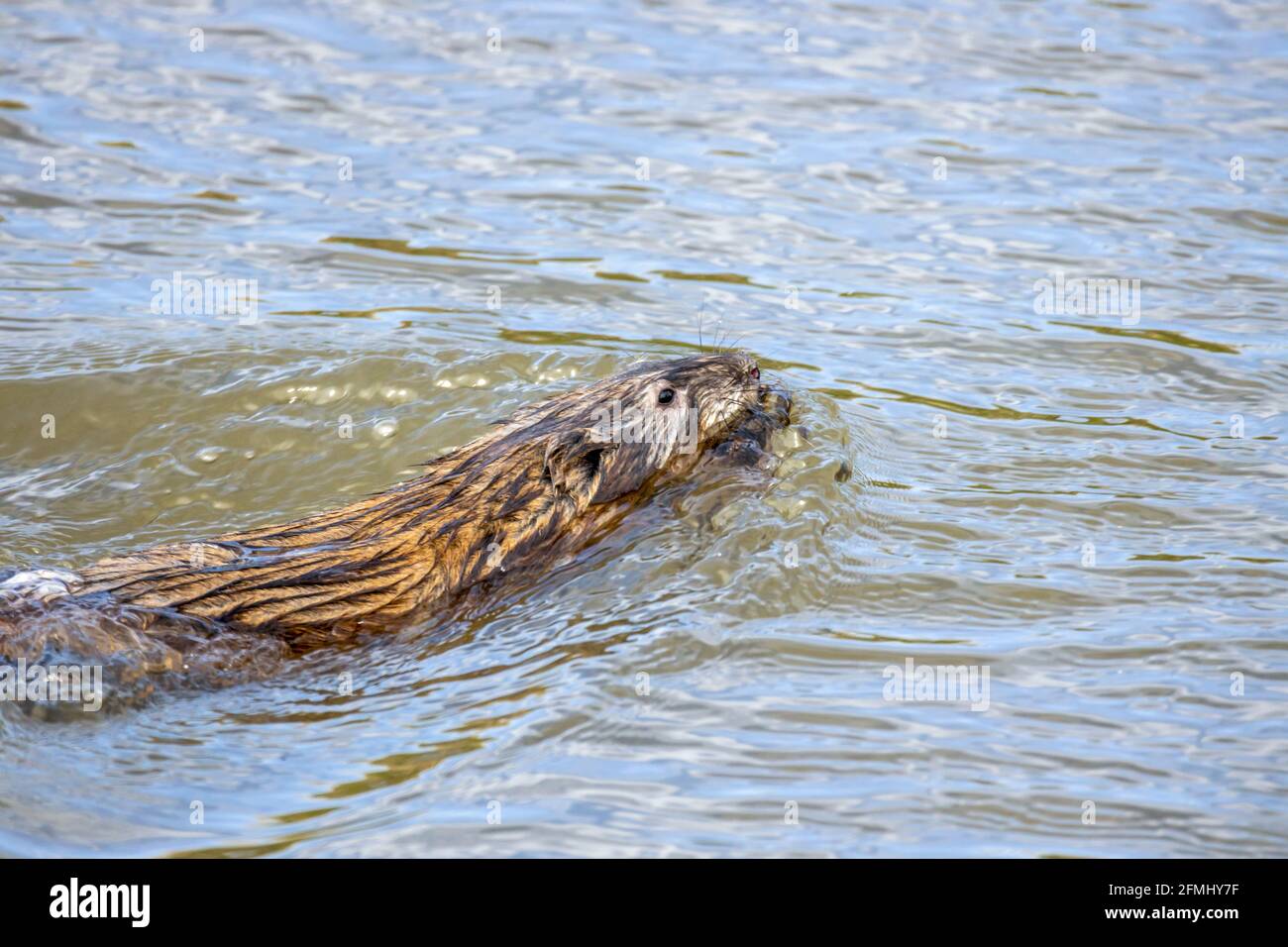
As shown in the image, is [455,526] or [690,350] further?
[690,350]

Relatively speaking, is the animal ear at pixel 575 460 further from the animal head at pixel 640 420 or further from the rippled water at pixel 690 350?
the rippled water at pixel 690 350

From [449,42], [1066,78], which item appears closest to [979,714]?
[1066,78]

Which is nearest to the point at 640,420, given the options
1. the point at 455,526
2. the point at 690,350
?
the point at 455,526

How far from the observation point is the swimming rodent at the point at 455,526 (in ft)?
18.5

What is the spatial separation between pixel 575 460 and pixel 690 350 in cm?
241

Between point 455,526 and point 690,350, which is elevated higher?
point 690,350

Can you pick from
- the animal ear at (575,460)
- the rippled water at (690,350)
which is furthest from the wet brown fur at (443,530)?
the rippled water at (690,350)

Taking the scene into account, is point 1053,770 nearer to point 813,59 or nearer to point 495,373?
point 495,373

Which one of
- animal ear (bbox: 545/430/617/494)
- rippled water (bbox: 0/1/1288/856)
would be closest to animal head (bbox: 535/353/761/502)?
animal ear (bbox: 545/430/617/494)

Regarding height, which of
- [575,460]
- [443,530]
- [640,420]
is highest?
[640,420]

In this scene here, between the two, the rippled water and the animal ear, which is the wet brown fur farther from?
the rippled water

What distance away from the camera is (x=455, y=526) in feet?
20.2

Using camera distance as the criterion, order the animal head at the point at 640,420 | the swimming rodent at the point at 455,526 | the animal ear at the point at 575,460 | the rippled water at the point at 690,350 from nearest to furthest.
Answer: the rippled water at the point at 690,350 → the swimming rodent at the point at 455,526 → the animal ear at the point at 575,460 → the animal head at the point at 640,420

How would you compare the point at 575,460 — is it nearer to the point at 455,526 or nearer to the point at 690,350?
the point at 455,526
